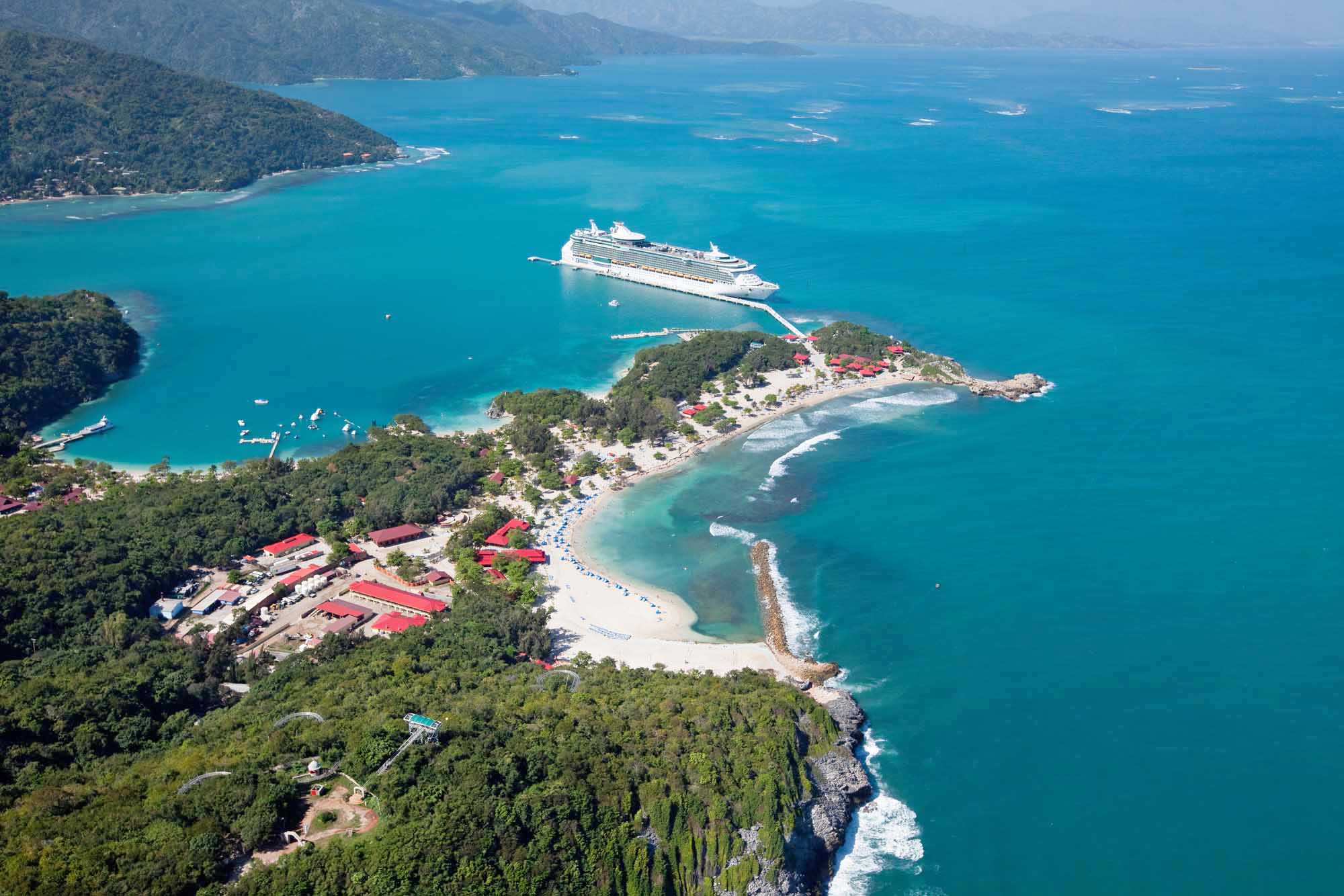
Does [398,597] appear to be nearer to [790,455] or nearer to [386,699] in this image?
Answer: [386,699]

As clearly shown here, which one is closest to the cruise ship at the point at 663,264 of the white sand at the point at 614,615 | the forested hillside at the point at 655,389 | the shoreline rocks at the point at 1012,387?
the forested hillside at the point at 655,389

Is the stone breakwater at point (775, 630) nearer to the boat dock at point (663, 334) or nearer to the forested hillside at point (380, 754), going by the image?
the forested hillside at point (380, 754)

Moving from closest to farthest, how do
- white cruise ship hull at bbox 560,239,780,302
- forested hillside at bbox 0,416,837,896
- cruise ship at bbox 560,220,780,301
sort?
forested hillside at bbox 0,416,837,896 < white cruise ship hull at bbox 560,239,780,302 < cruise ship at bbox 560,220,780,301

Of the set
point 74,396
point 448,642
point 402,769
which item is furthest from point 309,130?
point 402,769

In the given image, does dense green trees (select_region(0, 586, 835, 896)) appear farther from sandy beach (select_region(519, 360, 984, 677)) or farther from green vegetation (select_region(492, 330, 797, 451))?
green vegetation (select_region(492, 330, 797, 451))

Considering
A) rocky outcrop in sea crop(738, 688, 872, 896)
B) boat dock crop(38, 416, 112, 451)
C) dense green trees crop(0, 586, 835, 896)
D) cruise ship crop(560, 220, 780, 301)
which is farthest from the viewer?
cruise ship crop(560, 220, 780, 301)

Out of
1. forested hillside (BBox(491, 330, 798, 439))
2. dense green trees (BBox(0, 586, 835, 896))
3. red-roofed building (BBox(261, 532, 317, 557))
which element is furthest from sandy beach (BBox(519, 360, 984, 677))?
red-roofed building (BBox(261, 532, 317, 557))

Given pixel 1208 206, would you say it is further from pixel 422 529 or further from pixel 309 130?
pixel 309 130
